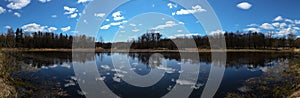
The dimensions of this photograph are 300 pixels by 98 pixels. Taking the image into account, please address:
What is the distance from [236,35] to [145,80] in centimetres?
10636

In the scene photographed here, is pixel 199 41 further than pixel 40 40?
Yes

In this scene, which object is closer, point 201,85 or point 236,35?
point 201,85

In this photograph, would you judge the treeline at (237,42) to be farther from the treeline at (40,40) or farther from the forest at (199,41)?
the treeline at (40,40)

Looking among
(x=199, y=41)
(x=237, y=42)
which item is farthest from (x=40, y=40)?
(x=237, y=42)

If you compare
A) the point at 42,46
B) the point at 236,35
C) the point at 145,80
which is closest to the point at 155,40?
the point at 236,35

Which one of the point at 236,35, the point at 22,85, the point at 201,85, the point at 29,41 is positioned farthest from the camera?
the point at 236,35

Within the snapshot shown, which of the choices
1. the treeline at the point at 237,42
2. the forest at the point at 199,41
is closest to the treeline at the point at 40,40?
the forest at the point at 199,41

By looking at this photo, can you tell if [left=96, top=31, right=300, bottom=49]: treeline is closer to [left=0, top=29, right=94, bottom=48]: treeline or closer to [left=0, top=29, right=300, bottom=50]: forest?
[left=0, top=29, right=300, bottom=50]: forest

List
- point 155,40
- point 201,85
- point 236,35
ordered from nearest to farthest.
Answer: point 201,85 < point 236,35 < point 155,40

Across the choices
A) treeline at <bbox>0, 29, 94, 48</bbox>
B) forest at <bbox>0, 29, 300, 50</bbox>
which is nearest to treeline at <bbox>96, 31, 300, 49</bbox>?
forest at <bbox>0, 29, 300, 50</bbox>

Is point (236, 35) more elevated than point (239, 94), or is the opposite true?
point (236, 35)

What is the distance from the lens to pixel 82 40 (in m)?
143

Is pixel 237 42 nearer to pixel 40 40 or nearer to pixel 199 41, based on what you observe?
pixel 199 41

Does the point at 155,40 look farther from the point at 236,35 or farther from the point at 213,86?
the point at 213,86
